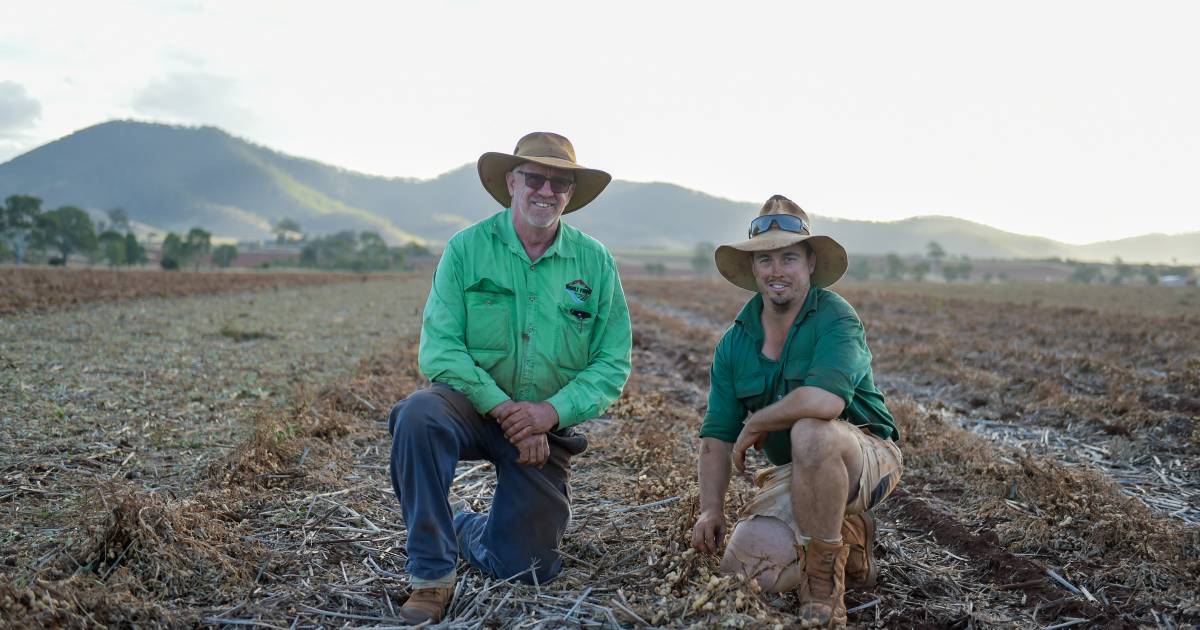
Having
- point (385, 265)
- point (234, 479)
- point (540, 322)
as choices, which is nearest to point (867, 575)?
point (540, 322)

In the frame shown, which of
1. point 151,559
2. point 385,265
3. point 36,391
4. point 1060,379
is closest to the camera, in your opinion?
point 151,559

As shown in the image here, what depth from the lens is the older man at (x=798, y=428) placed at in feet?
10.7

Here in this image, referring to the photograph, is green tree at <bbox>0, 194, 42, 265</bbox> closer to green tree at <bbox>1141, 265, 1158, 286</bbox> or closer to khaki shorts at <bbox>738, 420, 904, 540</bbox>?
khaki shorts at <bbox>738, 420, 904, 540</bbox>

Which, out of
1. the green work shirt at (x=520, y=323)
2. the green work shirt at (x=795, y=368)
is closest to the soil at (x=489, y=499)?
the green work shirt at (x=795, y=368)

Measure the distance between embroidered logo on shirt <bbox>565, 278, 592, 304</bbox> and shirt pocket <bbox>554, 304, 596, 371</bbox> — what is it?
0.04 meters

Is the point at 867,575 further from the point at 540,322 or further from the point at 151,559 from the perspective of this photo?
the point at 151,559

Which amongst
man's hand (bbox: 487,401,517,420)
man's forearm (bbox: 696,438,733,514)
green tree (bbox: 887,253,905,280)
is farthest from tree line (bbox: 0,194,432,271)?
man's forearm (bbox: 696,438,733,514)

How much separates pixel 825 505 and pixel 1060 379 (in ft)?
29.3

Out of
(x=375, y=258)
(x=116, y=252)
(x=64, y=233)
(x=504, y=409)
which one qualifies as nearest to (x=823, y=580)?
(x=504, y=409)

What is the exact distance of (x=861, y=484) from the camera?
3.47 m

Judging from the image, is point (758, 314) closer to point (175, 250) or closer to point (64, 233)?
point (175, 250)

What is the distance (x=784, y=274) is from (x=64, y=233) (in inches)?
4254

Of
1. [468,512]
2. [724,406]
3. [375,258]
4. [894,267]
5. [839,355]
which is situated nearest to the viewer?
[839,355]

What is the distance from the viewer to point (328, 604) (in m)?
3.42
